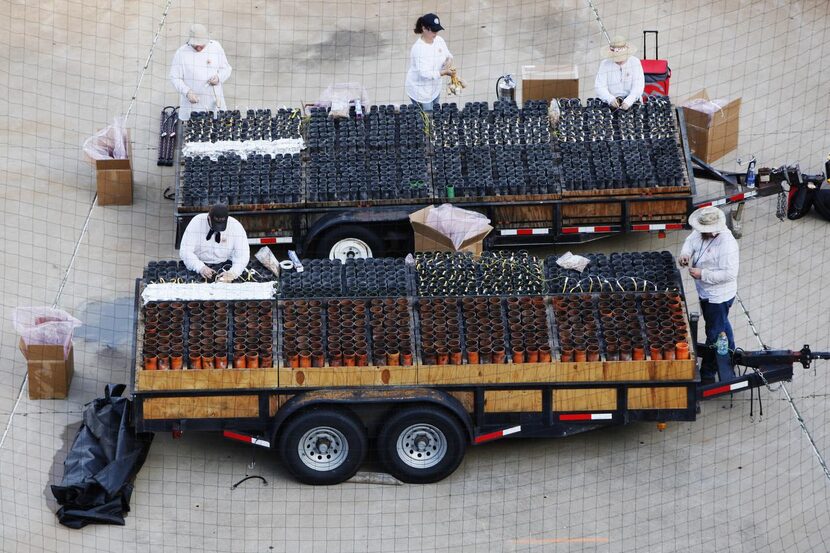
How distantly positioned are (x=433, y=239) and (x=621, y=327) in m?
2.68

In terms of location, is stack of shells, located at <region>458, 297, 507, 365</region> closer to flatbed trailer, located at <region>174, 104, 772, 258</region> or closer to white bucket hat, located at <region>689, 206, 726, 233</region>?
white bucket hat, located at <region>689, 206, 726, 233</region>

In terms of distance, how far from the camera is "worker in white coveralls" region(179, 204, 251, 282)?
13516mm

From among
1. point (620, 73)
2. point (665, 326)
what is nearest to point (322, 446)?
point (665, 326)

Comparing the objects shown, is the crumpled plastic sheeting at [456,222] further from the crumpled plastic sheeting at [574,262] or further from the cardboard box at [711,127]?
the cardboard box at [711,127]

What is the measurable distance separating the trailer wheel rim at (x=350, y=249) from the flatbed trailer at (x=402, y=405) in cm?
284

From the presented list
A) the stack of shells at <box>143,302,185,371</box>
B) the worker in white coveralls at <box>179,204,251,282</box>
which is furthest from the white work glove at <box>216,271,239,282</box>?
the stack of shells at <box>143,302,185,371</box>

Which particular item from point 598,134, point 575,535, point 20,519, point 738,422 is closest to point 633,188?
point 598,134

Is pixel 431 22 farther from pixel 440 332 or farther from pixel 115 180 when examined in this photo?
pixel 440 332

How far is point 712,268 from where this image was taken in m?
13.6

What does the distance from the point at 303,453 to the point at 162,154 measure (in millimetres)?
5940

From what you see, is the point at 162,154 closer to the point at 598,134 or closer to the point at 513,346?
the point at 598,134

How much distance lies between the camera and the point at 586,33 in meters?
20.6

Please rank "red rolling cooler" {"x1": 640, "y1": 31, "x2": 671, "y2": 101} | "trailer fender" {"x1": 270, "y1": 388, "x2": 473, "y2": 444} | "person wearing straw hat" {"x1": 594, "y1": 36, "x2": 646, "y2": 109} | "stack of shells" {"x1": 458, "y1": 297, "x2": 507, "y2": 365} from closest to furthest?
1. "trailer fender" {"x1": 270, "y1": 388, "x2": 473, "y2": 444}
2. "stack of shells" {"x1": 458, "y1": 297, "x2": 507, "y2": 365}
3. "person wearing straw hat" {"x1": 594, "y1": 36, "x2": 646, "y2": 109}
4. "red rolling cooler" {"x1": 640, "y1": 31, "x2": 671, "y2": 101}

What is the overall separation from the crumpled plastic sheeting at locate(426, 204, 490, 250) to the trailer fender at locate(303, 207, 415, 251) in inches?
14.3
